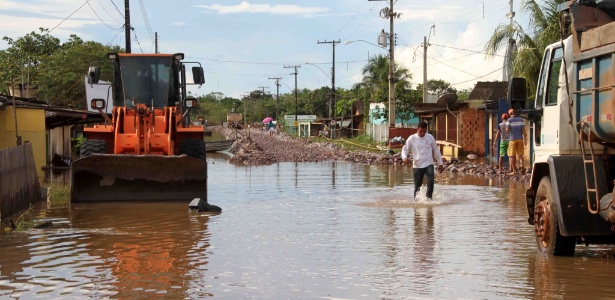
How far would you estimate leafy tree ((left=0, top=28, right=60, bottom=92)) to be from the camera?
5778 cm

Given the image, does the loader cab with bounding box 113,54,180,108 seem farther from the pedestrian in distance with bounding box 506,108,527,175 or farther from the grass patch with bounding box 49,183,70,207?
the pedestrian in distance with bounding box 506,108,527,175

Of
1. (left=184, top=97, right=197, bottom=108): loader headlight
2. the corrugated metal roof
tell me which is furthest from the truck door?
the corrugated metal roof

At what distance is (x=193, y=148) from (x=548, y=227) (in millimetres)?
10196

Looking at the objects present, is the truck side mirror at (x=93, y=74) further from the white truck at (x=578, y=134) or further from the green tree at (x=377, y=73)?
the green tree at (x=377, y=73)

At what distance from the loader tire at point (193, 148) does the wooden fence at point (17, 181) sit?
125 inches

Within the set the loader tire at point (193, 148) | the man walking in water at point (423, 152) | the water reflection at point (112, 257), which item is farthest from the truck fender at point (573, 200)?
the loader tire at point (193, 148)

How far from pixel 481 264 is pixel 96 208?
9031 mm

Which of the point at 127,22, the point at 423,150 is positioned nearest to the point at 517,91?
the point at 423,150

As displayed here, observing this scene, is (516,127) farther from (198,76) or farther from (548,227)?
(548,227)

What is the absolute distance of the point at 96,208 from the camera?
1630 centimetres

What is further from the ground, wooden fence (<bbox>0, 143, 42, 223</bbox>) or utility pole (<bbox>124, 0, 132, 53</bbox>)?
utility pole (<bbox>124, 0, 132, 53</bbox>)

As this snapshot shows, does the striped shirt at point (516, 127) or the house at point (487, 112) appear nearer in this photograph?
the striped shirt at point (516, 127)

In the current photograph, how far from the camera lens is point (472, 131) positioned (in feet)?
125

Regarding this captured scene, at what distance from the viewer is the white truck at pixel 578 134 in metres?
8.48
